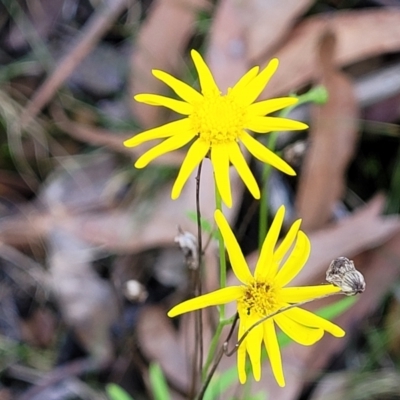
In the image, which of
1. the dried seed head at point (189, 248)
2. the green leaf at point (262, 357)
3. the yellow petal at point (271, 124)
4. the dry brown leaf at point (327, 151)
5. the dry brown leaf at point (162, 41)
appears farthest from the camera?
the dry brown leaf at point (162, 41)

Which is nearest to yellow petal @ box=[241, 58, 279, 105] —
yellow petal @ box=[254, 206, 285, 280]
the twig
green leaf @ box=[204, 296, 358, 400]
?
yellow petal @ box=[254, 206, 285, 280]

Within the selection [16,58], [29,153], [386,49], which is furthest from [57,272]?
[386,49]

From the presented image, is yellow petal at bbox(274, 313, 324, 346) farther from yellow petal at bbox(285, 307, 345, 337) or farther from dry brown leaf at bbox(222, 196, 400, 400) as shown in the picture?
dry brown leaf at bbox(222, 196, 400, 400)

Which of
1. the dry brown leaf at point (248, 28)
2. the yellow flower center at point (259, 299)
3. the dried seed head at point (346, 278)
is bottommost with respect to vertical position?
the dried seed head at point (346, 278)

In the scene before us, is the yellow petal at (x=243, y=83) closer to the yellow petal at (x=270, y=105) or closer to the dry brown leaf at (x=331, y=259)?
the yellow petal at (x=270, y=105)

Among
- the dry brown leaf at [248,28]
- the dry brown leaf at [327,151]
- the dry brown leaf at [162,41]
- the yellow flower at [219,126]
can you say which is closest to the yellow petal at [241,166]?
the yellow flower at [219,126]

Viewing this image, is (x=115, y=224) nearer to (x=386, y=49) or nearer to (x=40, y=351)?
(x=40, y=351)

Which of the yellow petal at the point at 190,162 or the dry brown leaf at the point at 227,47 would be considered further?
the dry brown leaf at the point at 227,47
